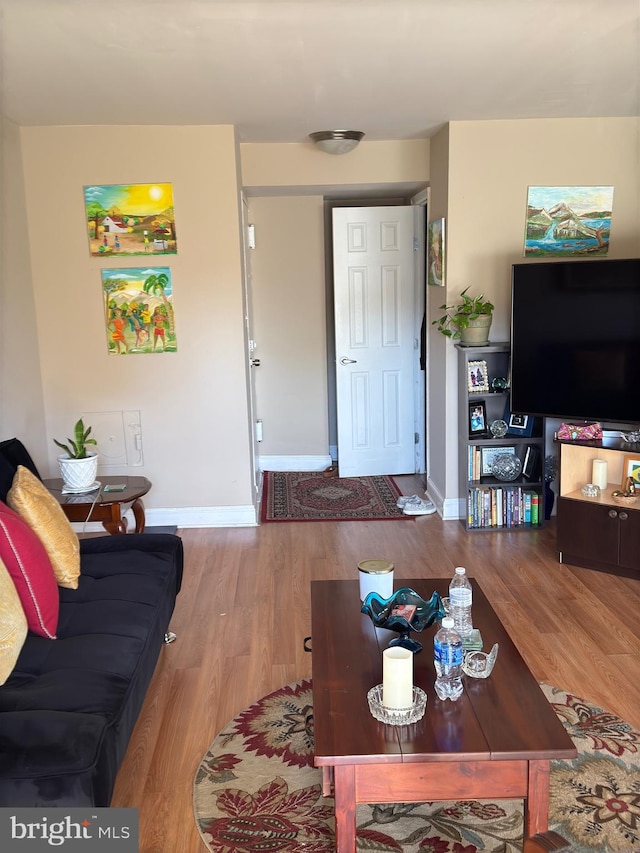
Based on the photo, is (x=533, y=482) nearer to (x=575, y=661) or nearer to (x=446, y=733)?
(x=575, y=661)

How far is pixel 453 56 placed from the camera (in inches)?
121

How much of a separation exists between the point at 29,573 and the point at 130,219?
273 centimetres

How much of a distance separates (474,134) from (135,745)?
375 centimetres

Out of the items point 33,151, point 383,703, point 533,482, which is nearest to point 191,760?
point 383,703

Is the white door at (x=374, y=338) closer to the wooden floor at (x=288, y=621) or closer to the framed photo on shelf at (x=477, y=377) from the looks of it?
the wooden floor at (x=288, y=621)

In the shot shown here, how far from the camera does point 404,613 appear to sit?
7.36 feet

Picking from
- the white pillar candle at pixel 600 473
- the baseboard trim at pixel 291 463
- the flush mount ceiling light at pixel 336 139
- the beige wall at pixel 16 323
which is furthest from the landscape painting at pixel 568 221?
the beige wall at pixel 16 323

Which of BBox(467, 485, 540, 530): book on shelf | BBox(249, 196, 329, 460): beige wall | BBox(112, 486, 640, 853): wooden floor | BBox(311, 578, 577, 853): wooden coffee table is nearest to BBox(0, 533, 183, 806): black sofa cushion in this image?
BBox(112, 486, 640, 853): wooden floor

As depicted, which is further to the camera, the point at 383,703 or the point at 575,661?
the point at 575,661

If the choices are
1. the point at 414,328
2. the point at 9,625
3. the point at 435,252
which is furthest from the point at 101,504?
the point at 414,328

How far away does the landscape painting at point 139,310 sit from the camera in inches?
176

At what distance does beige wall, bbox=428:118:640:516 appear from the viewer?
437 centimetres

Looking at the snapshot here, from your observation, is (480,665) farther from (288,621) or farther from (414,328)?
(414,328)

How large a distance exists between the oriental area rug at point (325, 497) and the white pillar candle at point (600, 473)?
4.44 ft
